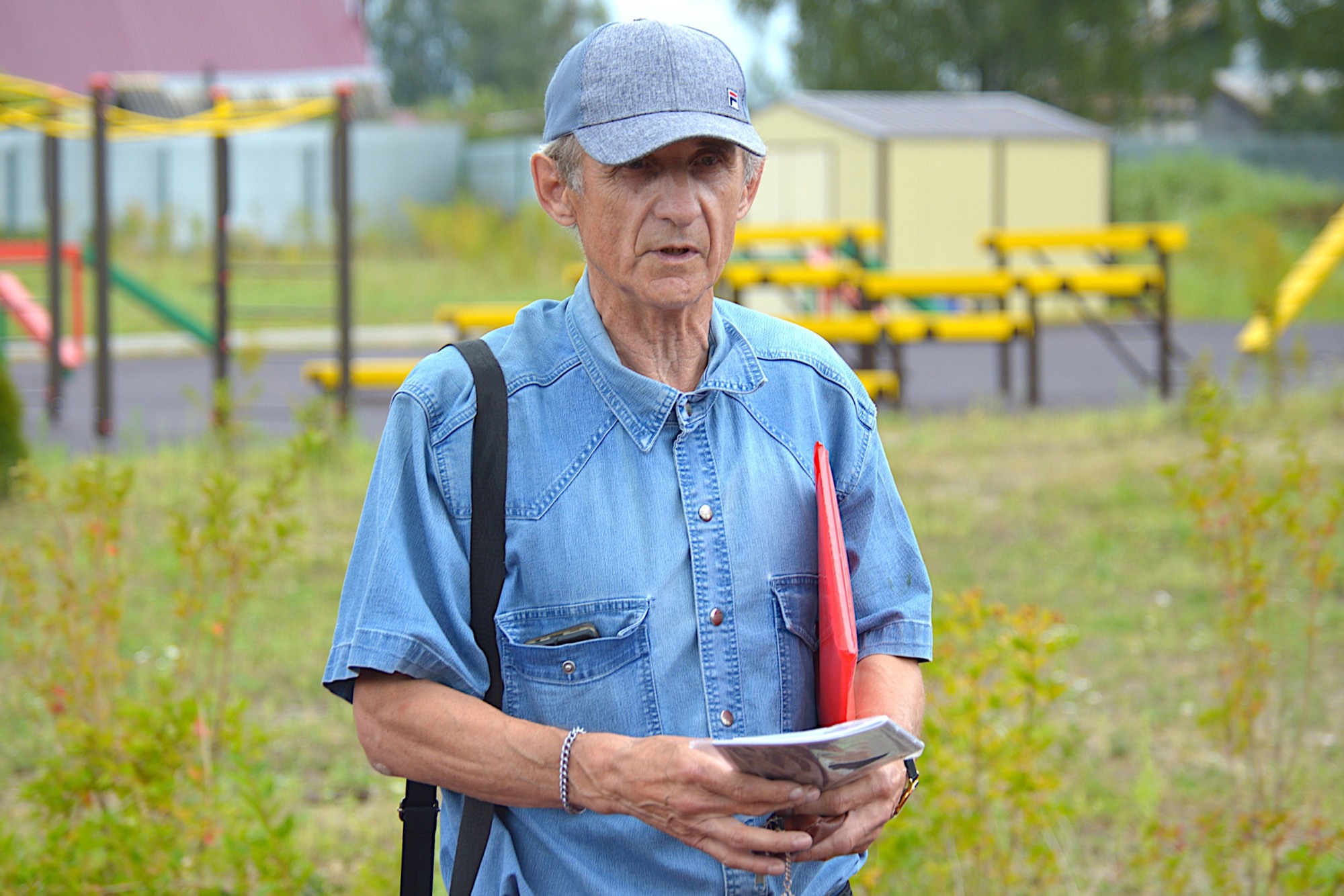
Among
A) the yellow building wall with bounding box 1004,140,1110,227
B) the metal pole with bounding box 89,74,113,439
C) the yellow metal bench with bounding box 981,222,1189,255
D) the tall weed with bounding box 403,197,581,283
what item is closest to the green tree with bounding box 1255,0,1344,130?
the yellow building wall with bounding box 1004,140,1110,227

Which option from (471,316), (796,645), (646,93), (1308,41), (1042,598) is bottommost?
(1042,598)

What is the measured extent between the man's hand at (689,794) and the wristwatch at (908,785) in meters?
0.16

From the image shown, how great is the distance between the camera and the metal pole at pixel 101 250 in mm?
10000

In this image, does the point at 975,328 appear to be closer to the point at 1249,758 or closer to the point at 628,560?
the point at 1249,758

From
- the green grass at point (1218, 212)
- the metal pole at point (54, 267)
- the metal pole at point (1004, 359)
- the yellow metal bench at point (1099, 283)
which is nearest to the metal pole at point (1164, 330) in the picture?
the yellow metal bench at point (1099, 283)

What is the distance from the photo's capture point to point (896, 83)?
33094 millimetres

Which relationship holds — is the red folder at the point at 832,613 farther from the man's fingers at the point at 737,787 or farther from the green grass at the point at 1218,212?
the green grass at the point at 1218,212

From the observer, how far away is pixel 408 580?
1.71m

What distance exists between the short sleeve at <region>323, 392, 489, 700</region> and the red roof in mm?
10981

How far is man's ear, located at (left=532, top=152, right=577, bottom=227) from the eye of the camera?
6.17ft

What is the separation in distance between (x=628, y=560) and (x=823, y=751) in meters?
0.36

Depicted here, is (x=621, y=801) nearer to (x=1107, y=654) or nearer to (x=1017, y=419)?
(x=1107, y=654)

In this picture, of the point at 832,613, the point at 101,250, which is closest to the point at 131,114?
the point at 101,250

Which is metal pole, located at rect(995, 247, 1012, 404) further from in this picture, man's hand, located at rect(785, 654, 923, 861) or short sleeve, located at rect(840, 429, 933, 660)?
man's hand, located at rect(785, 654, 923, 861)
